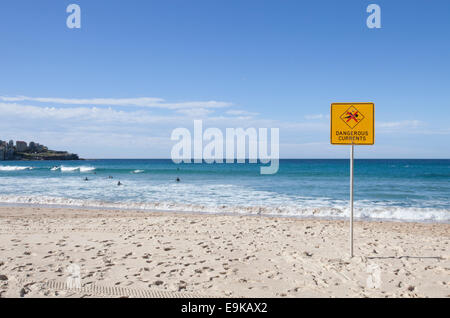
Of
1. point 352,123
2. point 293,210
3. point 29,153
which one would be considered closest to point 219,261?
point 352,123

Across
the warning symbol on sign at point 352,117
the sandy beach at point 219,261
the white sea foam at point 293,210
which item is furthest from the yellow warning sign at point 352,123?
the white sea foam at point 293,210

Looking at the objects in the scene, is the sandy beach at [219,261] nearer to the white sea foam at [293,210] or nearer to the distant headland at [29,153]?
the white sea foam at [293,210]

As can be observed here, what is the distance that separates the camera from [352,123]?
19.2ft

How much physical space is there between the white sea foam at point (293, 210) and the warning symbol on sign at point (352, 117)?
8.90 m

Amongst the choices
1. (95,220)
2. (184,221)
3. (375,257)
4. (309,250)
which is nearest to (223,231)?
(184,221)

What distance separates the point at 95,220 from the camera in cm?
1097

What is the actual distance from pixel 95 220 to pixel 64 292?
22.4 feet

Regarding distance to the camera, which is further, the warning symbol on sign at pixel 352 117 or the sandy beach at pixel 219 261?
the warning symbol on sign at pixel 352 117

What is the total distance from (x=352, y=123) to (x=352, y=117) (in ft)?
0.38

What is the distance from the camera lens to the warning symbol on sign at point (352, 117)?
5820mm

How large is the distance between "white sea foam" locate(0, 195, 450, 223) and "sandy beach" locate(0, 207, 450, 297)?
165 inches

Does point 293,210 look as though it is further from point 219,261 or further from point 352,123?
point 352,123

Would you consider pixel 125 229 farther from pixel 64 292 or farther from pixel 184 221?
pixel 64 292

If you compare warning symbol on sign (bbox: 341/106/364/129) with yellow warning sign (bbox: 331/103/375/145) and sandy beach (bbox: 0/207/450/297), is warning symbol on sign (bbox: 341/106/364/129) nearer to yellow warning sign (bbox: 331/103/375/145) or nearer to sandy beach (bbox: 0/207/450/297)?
yellow warning sign (bbox: 331/103/375/145)
